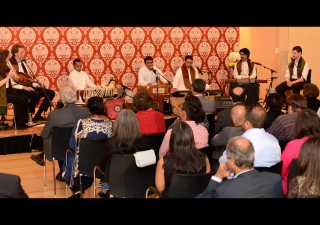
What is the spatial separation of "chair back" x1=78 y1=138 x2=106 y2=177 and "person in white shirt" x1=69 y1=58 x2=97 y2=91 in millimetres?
4790

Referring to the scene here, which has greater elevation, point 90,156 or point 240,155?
point 240,155

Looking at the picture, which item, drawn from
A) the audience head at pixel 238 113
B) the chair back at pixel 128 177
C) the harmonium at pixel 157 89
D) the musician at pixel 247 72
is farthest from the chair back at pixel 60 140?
the musician at pixel 247 72

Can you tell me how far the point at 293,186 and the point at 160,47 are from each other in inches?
356

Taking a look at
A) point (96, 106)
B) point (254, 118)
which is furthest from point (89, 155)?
point (254, 118)

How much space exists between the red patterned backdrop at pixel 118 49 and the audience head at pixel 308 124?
7487 mm

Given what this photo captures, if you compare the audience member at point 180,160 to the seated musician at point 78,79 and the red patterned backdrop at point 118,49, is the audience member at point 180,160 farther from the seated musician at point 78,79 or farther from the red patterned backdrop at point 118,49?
the red patterned backdrop at point 118,49

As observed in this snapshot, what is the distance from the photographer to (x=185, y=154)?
4.13 metres

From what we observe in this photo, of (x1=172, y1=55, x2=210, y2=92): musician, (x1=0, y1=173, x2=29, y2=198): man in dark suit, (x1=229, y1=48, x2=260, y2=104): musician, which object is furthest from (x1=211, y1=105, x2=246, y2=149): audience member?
(x1=172, y1=55, x2=210, y2=92): musician

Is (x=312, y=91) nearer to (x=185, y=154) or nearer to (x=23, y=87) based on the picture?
(x=185, y=154)

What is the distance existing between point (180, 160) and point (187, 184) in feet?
0.72
